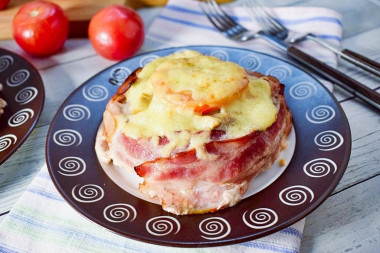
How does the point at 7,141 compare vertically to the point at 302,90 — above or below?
below

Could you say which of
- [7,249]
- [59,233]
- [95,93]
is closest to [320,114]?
[95,93]

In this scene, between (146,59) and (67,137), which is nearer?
(67,137)

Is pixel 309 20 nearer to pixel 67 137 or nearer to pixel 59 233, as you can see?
pixel 67 137

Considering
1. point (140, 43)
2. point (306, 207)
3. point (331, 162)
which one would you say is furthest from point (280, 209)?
point (140, 43)

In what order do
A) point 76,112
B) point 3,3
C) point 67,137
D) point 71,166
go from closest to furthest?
point 71,166
point 67,137
point 76,112
point 3,3

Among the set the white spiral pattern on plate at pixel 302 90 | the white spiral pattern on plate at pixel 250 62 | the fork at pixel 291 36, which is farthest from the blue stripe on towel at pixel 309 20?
the white spiral pattern on plate at pixel 302 90

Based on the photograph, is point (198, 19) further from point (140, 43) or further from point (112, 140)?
point (112, 140)

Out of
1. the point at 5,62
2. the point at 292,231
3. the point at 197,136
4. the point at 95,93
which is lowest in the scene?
the point at 5,62

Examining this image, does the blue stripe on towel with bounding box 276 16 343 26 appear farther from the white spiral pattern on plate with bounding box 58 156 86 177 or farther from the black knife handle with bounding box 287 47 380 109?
the white spiral pattern on plate with bounding box 58 156 86 177
